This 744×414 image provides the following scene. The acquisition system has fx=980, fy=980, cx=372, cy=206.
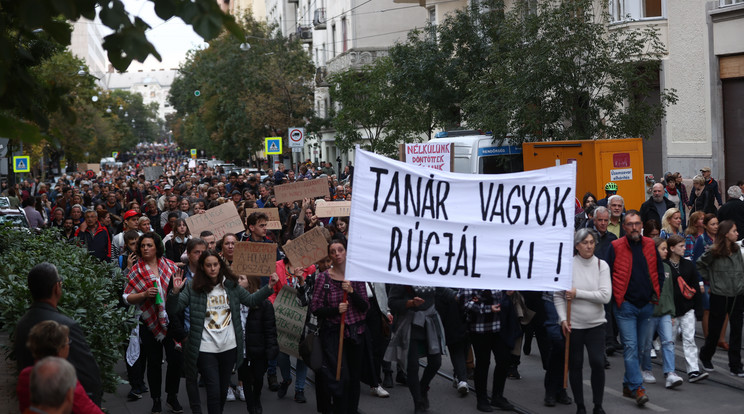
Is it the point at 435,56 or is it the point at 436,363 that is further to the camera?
the point at 435,56

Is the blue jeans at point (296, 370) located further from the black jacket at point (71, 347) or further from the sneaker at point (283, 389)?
the black jacket at point (71, 347)

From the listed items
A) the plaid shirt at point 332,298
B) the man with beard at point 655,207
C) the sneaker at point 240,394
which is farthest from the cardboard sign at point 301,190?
the plaid shirt at point 332,298

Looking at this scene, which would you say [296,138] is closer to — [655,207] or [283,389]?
[655,207]

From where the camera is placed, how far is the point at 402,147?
1870cm

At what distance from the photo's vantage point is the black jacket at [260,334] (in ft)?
30.1

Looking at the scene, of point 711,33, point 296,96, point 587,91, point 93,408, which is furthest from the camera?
point 296,96

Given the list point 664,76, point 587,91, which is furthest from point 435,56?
point 587,91

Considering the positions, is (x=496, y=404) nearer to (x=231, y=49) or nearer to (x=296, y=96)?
(x=296, y=96)

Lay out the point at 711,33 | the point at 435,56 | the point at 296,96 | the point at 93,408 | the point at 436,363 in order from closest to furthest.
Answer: the point at 93,408 → the point at 436,363 → the point at 711,33 → the point at 435,56 → the point at 296,96

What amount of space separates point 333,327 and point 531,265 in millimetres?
1800

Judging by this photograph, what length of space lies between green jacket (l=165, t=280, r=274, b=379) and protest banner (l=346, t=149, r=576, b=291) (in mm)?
1241

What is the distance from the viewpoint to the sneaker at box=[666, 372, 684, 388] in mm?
9859

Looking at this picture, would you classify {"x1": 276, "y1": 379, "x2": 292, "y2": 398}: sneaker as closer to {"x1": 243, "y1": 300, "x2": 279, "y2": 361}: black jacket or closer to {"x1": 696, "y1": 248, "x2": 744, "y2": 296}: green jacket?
{"x1": 243, "y1": 300, "x2": 279, "y2": 361}: black jacket

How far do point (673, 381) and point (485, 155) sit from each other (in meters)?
12.0
